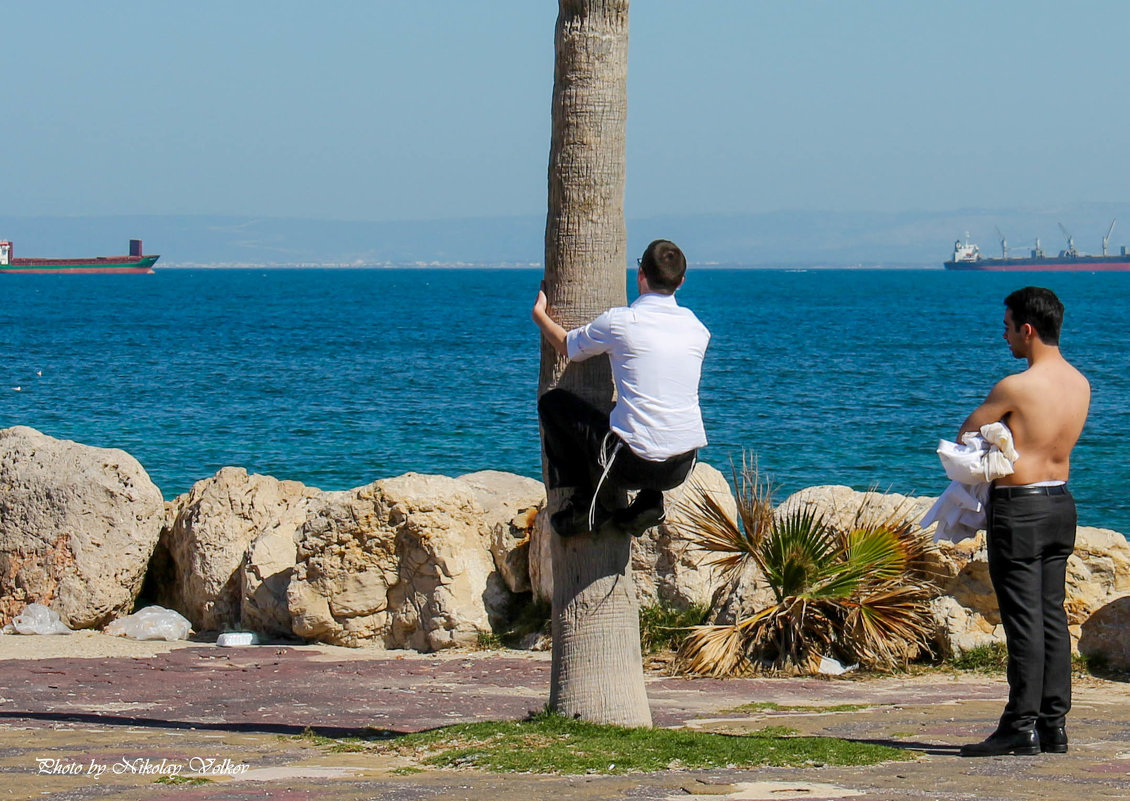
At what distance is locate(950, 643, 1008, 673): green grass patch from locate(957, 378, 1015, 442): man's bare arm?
3.44 m

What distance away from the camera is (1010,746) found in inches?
223

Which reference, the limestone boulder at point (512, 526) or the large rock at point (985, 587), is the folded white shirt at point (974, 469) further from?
the limestone boulder at point (512, 526)

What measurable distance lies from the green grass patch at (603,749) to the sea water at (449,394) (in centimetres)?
401

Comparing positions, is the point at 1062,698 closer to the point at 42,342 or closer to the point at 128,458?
the point at 128,458

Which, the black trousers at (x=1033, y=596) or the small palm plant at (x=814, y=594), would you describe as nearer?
the black trousers at (x=1033, y=596)

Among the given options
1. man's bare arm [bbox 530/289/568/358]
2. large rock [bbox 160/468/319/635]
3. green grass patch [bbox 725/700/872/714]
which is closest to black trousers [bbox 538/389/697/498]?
man's bare arm [bbox 530/289/568/358]

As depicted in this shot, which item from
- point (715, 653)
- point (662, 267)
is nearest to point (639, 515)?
point (662, 267)

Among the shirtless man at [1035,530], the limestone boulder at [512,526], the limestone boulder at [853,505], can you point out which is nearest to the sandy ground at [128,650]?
the limestone boulder at [512,526]

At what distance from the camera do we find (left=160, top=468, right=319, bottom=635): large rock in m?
10.6

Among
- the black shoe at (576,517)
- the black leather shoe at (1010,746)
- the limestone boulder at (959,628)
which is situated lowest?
the limestone boulder at (959,628)

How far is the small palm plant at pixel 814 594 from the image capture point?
8766 mm

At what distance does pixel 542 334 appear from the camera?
611cm

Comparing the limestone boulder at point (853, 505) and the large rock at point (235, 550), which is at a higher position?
the limestone boulder at point (853, 505)

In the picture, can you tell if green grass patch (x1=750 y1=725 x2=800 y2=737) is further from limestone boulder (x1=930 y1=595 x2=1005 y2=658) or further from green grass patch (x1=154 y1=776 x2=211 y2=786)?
limestone boulder (x1=930 y1=595 x2=1005 y2=658)
